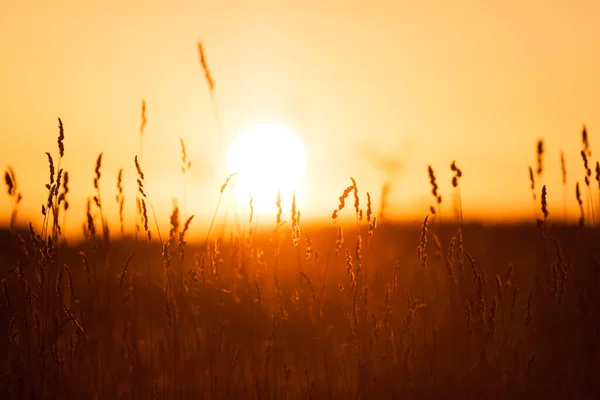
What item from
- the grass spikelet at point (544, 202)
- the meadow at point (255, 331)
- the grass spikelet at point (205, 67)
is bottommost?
the meadow at point (255, 331)

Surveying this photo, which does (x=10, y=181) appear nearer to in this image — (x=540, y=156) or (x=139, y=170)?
(x=139, y=170)

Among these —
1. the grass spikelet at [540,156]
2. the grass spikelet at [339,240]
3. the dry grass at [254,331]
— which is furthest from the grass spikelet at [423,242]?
the grass spikelet at [540,156]

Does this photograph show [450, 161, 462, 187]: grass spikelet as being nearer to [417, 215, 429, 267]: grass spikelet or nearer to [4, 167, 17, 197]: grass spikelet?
[417, 215, 429, 267]: grass spikelet

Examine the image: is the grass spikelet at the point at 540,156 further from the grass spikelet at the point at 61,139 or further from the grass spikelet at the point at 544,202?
the grass spikelet at the point at 61,139

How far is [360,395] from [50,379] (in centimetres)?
130

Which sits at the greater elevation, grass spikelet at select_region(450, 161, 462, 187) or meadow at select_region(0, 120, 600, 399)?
grass spikelet at select_region(450, 161, 462, 187)

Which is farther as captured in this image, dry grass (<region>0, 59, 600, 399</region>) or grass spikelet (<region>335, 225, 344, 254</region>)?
grass spikelet (<region>335, 225, 344, 254</region>)

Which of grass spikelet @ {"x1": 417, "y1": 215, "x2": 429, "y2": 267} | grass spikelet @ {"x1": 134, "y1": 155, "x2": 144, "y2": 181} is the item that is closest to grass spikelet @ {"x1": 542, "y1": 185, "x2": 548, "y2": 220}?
grass spikelet @ {"x1": 417, "y1": 215, "x2": 429, "y2": 267}

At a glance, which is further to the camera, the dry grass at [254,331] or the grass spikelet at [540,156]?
the grass spikelet at [540,156]

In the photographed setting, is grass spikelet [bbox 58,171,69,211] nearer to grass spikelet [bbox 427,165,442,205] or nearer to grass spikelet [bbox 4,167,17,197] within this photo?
grass spikelet [bbox 4,167,17,197]

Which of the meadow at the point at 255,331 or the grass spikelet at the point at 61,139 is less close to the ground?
the grass spikelet at the point at 61,139

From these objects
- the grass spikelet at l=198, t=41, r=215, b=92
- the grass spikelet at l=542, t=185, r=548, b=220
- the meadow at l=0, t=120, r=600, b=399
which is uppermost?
the grass spikelet at l=198, t=41, r=215, b=92

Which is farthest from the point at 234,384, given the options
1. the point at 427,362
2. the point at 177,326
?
the point at 427,362

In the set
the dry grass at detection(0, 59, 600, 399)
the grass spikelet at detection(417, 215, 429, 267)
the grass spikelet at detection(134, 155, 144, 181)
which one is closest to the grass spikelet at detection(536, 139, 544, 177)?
the dry grass at detection(0, 59, 600, 399)
